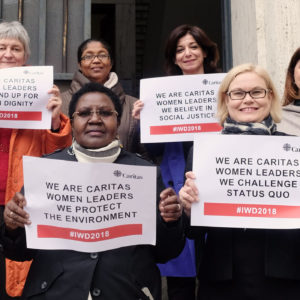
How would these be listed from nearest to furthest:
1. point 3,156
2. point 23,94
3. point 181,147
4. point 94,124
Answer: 1. point 94,124
2. point 3,156
3. point 23,94
4. point 181,147

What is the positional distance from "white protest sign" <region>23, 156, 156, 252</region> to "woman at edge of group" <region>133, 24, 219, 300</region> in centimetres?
91

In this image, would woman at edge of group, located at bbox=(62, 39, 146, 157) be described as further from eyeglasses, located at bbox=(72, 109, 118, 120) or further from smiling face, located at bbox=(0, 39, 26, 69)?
eyeglasses, located at bbox=(72, 109, 118, 120)

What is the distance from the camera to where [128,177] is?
2.37 m

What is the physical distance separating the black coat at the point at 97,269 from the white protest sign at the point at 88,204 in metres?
0.10

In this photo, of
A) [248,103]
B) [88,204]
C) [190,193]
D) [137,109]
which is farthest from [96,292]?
[137,109]

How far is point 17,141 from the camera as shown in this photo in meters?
3.25

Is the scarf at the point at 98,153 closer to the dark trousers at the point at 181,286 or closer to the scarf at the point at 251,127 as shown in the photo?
the scarf at the point at 251,127

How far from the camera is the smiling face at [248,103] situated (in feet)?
8.32

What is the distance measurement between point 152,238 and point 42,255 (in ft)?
1.84

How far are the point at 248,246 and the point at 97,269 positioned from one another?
2.38ft

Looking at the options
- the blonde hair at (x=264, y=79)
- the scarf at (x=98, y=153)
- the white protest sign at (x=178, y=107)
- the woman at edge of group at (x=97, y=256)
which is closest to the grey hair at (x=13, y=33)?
the white protest sign at (x=178, y=107)

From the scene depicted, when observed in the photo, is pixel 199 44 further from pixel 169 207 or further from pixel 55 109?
pixel 169 207

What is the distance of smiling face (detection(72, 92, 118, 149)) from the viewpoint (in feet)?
8.41

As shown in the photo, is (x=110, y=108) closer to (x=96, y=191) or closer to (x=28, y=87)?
(x=96, y=191)
